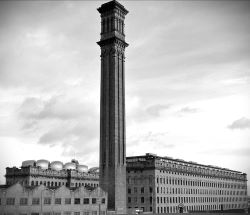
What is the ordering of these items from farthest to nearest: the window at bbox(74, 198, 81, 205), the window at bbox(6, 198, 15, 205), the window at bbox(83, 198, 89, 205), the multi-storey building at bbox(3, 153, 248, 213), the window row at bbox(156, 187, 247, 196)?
the window row at bbox(156, 187, 247, 196) → the multi-storey building at bbox(3, 153, 248, 213) → the window at bbox(83, 198, 89, 205) → the window at bbox(74, 198, 81, 205) → the window at bbox(6, 198, 15, 205)

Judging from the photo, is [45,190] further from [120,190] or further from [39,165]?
[39,165]

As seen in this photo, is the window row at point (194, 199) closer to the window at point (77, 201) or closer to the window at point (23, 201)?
the window at point (77, 201)

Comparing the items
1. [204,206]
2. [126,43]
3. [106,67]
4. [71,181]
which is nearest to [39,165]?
[71,181]

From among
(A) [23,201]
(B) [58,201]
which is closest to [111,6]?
(B) [58,201]

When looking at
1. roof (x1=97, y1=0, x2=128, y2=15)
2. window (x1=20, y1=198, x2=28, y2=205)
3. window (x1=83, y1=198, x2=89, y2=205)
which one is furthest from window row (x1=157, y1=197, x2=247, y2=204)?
roof (x1=97, y1=0, x2=128, y2=15)

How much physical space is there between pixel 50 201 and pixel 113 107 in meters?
32.0

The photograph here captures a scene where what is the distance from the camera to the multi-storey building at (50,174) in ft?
370

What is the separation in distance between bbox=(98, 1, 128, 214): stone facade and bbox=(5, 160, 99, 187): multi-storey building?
79.3 ft

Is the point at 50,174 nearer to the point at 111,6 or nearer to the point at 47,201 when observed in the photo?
the point at 47,201

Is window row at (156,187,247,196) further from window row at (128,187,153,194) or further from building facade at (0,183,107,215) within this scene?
building facade at (0,183,107,215)

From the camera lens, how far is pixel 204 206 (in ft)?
496

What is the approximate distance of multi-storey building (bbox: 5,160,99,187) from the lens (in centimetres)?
11269

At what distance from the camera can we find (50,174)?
392ft

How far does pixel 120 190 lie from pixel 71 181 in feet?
100
